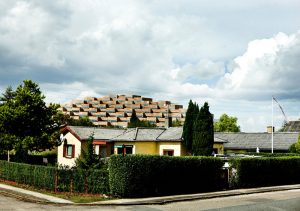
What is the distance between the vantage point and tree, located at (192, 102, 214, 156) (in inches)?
1372

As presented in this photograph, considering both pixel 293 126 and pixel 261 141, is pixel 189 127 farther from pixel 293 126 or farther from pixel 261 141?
pixel 293 126

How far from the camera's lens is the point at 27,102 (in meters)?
29.5

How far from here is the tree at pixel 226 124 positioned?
88.6 metres

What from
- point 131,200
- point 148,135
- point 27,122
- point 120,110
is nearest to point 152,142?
point 148,135

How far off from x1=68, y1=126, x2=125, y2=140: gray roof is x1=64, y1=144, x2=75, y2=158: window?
1.68 metres

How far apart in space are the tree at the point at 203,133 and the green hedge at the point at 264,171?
831 centimetres

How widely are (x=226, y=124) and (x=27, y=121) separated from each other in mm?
66705

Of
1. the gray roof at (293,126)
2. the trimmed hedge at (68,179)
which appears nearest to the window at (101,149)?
the trimmed hedge at (68,179)

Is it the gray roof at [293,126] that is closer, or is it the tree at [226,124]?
the gray roof at [293,126]

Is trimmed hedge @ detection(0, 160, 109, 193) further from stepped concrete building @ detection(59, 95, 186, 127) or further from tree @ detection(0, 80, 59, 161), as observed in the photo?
stepped concrete building @ detection(59, 95, 186, 127)

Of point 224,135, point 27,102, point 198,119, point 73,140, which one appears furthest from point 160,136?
point 224,135

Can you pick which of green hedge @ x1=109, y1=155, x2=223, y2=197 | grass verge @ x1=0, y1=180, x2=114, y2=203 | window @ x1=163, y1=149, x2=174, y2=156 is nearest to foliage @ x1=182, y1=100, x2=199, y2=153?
window @ x1=163, y1=149, x2=174, y2=156

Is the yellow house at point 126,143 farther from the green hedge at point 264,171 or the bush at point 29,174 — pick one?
the green hedge at point 264,171

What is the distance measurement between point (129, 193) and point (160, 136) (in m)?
18.6
